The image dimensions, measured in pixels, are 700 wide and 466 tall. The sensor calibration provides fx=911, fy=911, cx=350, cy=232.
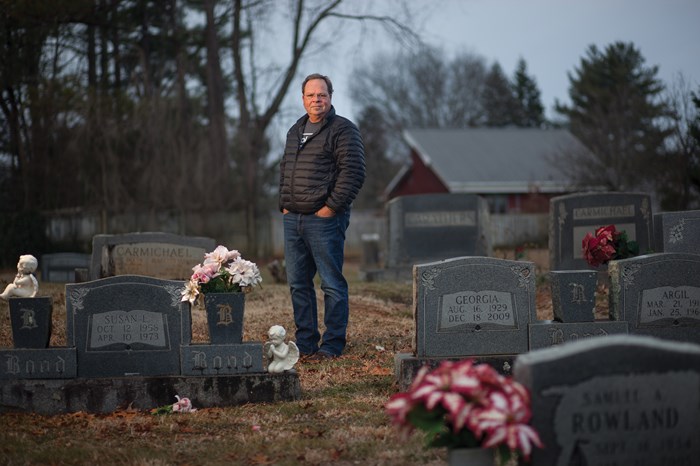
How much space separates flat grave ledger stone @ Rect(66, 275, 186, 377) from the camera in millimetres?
6535

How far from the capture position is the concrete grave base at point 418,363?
22.1 feet

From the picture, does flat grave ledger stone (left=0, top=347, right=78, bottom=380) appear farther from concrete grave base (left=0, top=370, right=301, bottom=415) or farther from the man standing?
the man standing

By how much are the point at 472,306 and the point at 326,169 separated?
1.72m

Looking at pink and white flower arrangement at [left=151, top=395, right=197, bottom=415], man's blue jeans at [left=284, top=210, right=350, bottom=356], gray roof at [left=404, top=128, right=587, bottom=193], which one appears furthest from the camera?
gray roof at [left=404, top=128, right=587, bottom=193]

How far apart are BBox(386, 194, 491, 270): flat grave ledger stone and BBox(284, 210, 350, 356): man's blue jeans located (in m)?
7.88

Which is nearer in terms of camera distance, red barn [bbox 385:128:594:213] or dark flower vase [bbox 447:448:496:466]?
dark flower vase [bbox 447:448:496:466]

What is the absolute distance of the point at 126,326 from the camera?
6.60 metres

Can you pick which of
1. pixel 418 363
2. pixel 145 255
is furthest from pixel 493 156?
pixel 418 363

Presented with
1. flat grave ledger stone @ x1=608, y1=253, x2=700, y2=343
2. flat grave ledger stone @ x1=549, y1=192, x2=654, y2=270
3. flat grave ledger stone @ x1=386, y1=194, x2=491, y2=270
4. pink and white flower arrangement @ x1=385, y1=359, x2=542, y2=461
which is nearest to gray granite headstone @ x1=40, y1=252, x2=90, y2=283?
flat grave ledger stone @ x1=386, y1=194, x2=491, y2=270

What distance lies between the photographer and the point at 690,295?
7.18 meters

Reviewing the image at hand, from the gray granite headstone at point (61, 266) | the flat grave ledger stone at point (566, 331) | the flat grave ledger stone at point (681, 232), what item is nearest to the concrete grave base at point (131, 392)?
the flat grave ledger stone at point (566, 331)

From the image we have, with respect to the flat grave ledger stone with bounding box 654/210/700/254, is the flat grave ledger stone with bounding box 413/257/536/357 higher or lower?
lower

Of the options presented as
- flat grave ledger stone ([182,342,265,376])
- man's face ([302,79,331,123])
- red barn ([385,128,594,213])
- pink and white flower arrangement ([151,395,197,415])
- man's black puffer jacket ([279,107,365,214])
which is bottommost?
pink and white flower arrangement ([151,395,197,415])

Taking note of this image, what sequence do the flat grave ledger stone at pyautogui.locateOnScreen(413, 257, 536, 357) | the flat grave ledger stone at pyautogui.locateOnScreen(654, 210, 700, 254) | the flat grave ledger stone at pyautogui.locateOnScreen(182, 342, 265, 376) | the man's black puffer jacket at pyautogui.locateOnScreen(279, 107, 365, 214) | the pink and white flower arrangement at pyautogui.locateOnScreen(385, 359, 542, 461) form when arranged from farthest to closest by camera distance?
the flat grave ledger stone at pyautogui.locateOnScreen(654, 210, 700, 254), the man's black puffer jacket at pyautogui.locateOnScreen(279, 107, 365, 214), the flat grave ledger stone at pyautogui.locateOnScreen(413, 257, 536, 357), the flat grave ledger stone at pyautogui.locateOnScreen(182, 342, 265, 376), the pink and white flower arrangement at pyautogui.locateOnScreen(385, 359, 542, 461)
